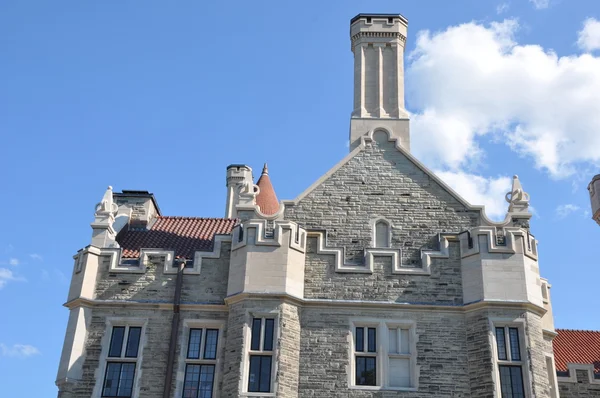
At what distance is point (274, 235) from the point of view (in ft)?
58.9

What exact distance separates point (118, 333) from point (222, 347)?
2600 millimetres

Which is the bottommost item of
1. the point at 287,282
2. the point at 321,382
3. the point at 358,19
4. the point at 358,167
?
the point at 321,382

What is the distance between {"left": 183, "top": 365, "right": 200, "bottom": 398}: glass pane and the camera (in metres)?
17.0

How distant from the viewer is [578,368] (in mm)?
21672

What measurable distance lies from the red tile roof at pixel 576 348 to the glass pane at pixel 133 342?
42.2ft

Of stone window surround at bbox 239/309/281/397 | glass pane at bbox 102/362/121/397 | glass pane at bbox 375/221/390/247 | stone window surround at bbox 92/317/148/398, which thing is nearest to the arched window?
glass pane at bbox 375/221/390/247

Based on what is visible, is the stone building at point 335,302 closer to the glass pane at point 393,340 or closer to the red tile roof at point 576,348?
the glass pane at point 393,340

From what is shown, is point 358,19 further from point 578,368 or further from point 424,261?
point 578,368

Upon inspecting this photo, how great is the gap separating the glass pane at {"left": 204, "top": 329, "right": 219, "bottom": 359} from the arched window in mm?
4553

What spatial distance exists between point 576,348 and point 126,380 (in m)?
15.3

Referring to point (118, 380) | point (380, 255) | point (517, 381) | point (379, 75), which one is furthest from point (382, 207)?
point (118, 380)

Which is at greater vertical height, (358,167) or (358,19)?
(358,19)

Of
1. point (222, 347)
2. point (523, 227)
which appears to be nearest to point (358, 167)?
point (523, 227)

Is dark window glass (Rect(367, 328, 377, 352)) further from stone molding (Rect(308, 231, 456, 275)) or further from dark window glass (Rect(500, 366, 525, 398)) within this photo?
dark window glass (Rect(500, 366, 525, 398))
